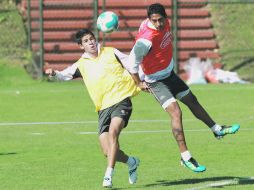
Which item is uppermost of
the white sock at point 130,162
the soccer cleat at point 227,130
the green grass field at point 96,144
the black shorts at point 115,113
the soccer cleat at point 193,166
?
the black shorts at point 115,113

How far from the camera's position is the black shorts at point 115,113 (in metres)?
11.4

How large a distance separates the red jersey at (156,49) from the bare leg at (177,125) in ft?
2.05

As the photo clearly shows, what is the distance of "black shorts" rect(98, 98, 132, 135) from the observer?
11.4m

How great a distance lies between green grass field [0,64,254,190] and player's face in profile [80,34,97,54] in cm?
167

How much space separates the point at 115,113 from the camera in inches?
451

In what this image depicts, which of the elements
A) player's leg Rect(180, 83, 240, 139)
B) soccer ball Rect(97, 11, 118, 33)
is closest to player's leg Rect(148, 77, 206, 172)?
player's leg Rect(180, 83, 240, 139)

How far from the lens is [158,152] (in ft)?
48.9

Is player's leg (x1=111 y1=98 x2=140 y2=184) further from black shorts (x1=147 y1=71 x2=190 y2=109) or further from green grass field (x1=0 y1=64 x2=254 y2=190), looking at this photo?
black shorts (x1=147 y1=71 x2=190 y2=109)

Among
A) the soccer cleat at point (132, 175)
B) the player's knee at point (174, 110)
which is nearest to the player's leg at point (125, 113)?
the soccer cleat at point (132, 175)

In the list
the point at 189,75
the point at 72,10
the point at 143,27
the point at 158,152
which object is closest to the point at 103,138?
the point at 143,27

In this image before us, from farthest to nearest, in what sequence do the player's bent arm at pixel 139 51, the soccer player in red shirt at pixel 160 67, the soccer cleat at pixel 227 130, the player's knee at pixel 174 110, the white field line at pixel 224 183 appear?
the soccer cleat at pixel 227 130 → the player's knee at pixel 174 110 → the soccer player in red shirt at pixel 160 67 → the player's bent arm at pixel 139 51 → the white field line at pixel 224 183

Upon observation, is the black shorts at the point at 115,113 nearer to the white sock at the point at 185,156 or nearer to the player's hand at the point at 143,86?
Result: the player's hand at the point at 143,86

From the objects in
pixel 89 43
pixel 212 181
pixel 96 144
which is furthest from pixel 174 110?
pixel 96 144

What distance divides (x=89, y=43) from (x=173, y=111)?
167cm
